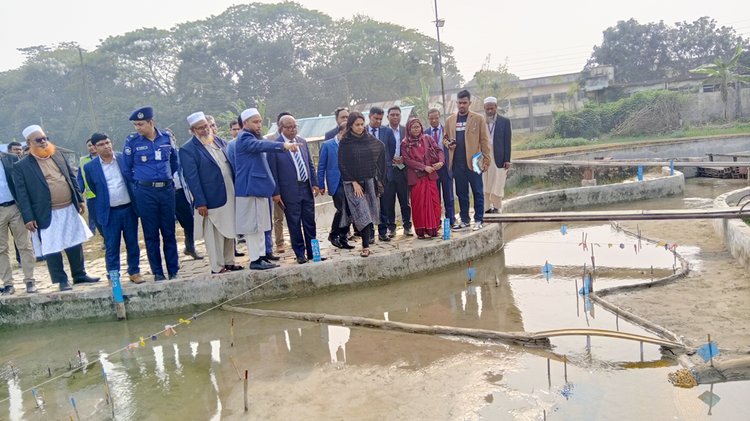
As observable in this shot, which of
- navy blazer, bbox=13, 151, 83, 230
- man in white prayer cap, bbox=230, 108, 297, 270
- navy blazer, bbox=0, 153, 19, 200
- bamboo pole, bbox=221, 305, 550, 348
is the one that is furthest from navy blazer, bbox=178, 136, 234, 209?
navy blazer, bbox=0, 153, 19, 200

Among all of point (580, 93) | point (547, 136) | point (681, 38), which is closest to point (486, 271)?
point (547, 136)

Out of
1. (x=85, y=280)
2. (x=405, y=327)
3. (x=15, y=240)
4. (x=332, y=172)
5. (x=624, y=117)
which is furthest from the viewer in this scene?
(x=624, y=117)

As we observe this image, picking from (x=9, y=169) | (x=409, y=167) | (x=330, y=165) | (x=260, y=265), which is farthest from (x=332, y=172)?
(x=9, y=169)

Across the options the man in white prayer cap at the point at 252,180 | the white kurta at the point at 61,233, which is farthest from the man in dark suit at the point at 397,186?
the white kurta at the point at 61,233

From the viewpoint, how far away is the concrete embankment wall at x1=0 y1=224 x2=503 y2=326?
5.58 metres

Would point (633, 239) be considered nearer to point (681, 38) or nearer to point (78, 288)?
point (78, 288)

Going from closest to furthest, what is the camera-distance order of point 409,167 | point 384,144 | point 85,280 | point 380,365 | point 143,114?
point 380,365 < point 143,114 < point 85,280 < point 384,144 < point 409,167

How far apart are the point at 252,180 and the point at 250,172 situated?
3.2 inches

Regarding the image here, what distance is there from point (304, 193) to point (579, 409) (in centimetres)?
364

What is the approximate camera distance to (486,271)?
6.35 metres

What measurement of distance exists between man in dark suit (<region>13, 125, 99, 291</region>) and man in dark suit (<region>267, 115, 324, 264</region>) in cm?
210

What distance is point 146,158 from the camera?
5.35m

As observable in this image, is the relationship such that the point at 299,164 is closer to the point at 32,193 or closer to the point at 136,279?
the point at 136,279

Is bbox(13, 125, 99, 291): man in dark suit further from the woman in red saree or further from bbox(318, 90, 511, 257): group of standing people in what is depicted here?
the woman in red saree
